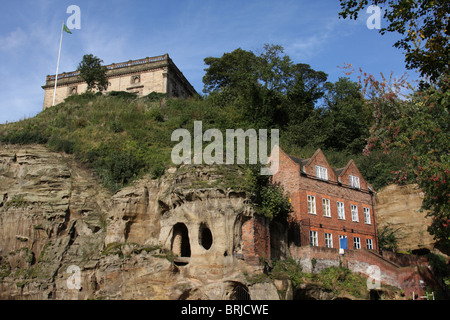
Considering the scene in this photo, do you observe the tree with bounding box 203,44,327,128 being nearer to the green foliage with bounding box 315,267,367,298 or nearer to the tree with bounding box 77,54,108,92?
the tree with bounding box 77,54,108,92

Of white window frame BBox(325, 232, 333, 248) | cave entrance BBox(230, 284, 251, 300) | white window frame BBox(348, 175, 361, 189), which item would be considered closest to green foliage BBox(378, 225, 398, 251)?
white window frame BBox(348, 175, 361, 189)

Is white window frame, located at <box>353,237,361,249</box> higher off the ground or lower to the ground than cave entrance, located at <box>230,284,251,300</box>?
higher

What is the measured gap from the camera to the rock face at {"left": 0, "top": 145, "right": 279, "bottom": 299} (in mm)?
23688

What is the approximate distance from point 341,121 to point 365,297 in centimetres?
2685

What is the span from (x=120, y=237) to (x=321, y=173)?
52.7 ft

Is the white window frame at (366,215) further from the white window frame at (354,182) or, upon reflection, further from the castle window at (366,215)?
the white window frame at (354,182)

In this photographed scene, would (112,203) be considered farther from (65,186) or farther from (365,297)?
(365,297)

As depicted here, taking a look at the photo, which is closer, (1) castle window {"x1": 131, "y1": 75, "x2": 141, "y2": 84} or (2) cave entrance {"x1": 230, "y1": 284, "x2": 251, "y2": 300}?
(2) cave entrance {"x1": 230, "y1": 284, "x2": 251, "y2": 300}

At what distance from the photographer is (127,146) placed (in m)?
35.6

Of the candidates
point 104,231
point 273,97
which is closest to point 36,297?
point 104,231

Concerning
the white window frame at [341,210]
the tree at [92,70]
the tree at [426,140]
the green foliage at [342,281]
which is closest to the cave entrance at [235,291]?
the green foliage at [342,281]

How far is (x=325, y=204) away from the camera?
1277 inches

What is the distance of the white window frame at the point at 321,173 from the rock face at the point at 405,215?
8803mm

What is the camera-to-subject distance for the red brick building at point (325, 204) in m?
30.6
